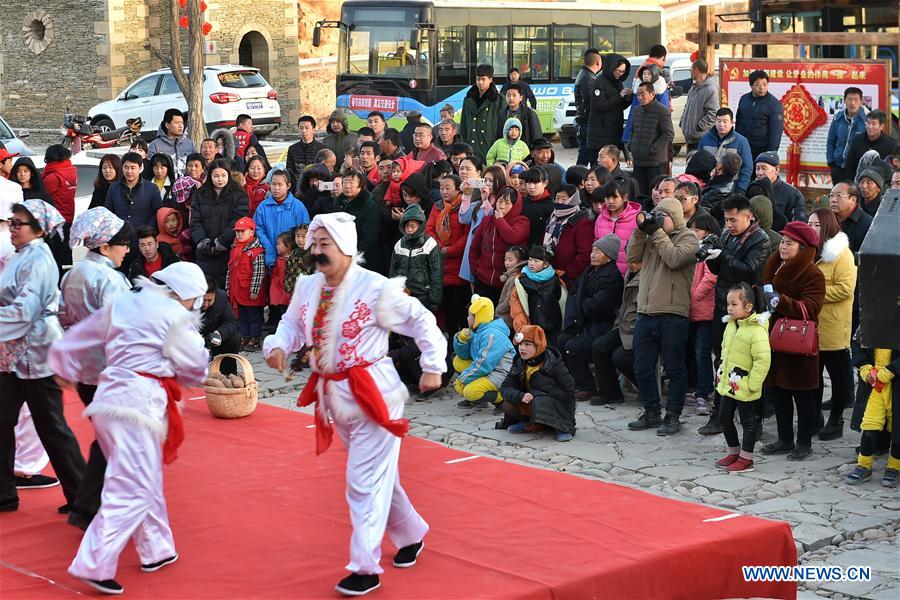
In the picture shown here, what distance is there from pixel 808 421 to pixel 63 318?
4864mm

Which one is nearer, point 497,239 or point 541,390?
point 541,390

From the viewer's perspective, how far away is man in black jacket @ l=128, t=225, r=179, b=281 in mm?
11586

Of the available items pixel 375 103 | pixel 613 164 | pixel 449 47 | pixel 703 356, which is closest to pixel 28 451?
pixel 703 356

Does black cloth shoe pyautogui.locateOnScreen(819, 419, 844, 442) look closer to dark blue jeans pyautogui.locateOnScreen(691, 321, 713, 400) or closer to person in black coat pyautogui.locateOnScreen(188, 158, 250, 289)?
dark blue jeans pyautogui.locateOnScreen(691, 321, 713, 400)

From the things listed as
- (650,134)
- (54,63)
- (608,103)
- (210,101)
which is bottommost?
(650,134)

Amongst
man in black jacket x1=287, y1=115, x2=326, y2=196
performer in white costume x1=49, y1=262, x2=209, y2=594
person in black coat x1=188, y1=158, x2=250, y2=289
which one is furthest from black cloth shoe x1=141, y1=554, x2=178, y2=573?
man in black jacket x1=287, y1=115, x2=326, y2=196

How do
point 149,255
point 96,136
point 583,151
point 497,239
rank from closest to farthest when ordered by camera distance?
point 497,239 < point 149,255 < point 583,151 < point 96,136

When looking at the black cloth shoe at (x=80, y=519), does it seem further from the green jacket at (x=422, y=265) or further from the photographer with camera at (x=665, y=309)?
the green jacket at (x=422, y=265)

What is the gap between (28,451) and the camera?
7.84 m

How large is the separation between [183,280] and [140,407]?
0.65 metres

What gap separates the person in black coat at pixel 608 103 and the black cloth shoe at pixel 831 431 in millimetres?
6503

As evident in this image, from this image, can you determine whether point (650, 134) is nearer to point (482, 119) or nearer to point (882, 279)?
point (482, 119)

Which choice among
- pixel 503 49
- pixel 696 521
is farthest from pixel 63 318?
pixel 503 49

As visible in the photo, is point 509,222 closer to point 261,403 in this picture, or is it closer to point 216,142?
point 261,403
